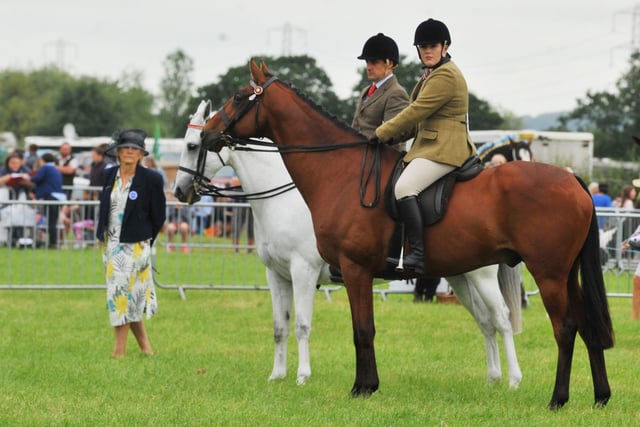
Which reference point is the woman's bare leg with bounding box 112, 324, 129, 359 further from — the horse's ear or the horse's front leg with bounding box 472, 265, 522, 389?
A: the horse's front leg with bounding box 472, 265, 522, 389

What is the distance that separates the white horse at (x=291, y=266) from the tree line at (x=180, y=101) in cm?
787

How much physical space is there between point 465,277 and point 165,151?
37.6m

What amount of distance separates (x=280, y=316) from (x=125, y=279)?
1860 millimetres

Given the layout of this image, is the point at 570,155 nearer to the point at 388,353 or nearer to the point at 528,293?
the point at 528,293

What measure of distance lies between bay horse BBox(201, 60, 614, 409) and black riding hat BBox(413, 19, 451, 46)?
37.4 inches

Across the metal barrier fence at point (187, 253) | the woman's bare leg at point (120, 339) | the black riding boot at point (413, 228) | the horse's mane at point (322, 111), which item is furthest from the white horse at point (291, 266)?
the metal barrier fence at point (187, 253)

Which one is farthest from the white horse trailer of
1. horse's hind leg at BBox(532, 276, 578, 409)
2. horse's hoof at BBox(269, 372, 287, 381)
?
horse's hind leg at BBox(532, 276, 578, 409)

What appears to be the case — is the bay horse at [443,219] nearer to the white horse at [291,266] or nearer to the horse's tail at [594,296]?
the horse's tail at [594,296]

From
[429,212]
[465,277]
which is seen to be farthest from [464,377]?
[429,212]

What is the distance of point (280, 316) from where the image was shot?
33.8ft

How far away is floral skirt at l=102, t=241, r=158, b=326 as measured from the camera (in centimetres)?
1120

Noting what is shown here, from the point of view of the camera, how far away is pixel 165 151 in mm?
46688

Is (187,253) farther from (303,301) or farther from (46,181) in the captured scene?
(303,301)

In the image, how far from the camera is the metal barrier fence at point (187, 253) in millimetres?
16719
